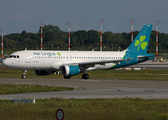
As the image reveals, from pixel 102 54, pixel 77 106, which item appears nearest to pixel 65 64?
pixel 102 54

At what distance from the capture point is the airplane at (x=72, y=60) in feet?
153

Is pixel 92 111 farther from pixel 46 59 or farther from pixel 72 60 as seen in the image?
pixel 72 60

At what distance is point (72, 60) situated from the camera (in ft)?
164

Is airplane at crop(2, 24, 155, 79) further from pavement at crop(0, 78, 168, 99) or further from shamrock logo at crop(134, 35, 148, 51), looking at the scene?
pavement at crop(0, 78, 168, 99)

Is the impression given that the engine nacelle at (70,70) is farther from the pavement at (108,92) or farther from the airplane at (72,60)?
the pavement at (108,92)

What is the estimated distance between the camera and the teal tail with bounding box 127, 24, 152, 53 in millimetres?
55656

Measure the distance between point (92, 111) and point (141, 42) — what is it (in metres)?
40.2

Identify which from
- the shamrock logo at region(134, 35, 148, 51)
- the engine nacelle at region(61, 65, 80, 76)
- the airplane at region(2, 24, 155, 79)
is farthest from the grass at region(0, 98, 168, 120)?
the shamrock logo at region(134, 35, 148, 51)

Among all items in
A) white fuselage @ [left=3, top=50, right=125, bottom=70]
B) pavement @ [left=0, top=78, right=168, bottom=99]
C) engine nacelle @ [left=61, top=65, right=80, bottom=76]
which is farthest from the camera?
white fuselage @ [left=3, top=50, right=125, bottom=70]

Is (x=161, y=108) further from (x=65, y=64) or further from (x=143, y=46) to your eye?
(x=143, y=46)

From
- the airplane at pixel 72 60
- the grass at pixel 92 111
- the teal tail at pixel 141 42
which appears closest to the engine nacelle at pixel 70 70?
the airplane at pixel 72 60

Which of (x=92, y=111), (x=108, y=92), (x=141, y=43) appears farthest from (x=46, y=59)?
(x=92, y=111)

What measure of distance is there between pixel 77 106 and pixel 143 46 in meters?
38.1

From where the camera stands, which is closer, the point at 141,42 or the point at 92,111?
the point at 92,111
